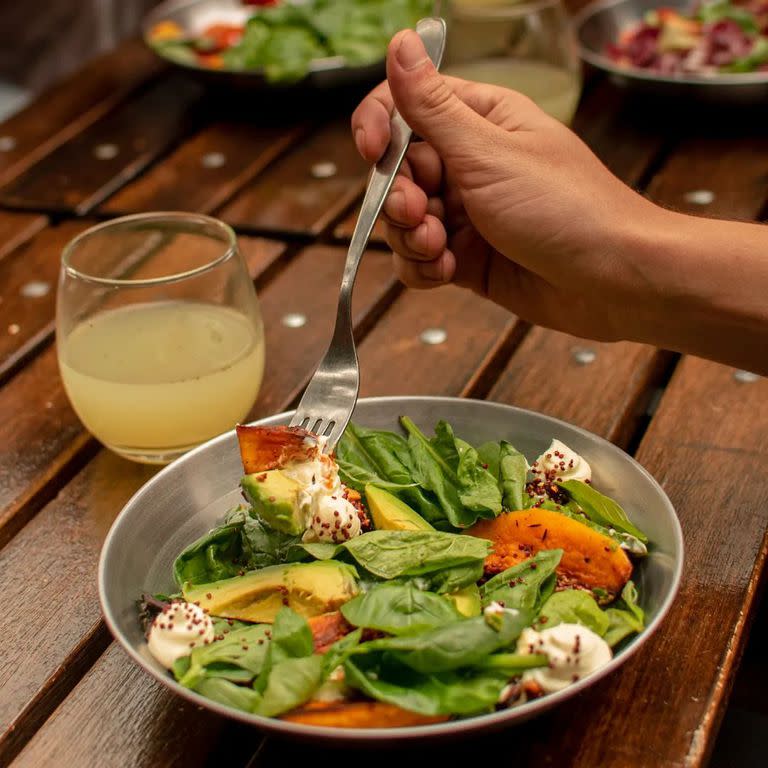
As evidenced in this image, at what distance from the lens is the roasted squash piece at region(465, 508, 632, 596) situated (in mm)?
938

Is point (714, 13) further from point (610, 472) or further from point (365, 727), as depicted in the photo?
point (365, 727)

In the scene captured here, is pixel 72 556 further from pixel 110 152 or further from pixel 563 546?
pixel 110 152

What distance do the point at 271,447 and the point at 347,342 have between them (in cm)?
24

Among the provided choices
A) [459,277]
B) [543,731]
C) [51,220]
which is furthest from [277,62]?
[543,731]

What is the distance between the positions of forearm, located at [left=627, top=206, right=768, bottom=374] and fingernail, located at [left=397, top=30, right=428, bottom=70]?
0.92 ft

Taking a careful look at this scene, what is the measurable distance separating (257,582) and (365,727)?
0.59 feet

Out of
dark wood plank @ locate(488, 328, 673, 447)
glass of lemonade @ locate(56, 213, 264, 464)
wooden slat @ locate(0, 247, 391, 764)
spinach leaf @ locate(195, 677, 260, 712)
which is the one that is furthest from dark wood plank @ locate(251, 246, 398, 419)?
spinach leaf @ locate(195, 677, 260, 712)

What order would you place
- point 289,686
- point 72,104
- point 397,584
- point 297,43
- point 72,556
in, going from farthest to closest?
1. point 72,104
2. point 297,43
3. point 72,556
4. point 397,584
5. point 289,686

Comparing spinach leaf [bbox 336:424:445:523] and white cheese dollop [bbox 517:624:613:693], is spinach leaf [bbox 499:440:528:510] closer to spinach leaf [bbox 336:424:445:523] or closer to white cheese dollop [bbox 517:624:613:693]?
spinach leaf [bbox 336:424:445:523]

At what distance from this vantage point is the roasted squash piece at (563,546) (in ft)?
3.08

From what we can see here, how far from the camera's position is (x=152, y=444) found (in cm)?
124

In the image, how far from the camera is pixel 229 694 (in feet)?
2.68

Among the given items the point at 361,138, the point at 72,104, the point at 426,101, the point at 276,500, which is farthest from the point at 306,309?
the point at 72,104

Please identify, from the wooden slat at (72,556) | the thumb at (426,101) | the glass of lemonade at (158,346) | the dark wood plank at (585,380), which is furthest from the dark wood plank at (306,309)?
the thumb at (426,101)
